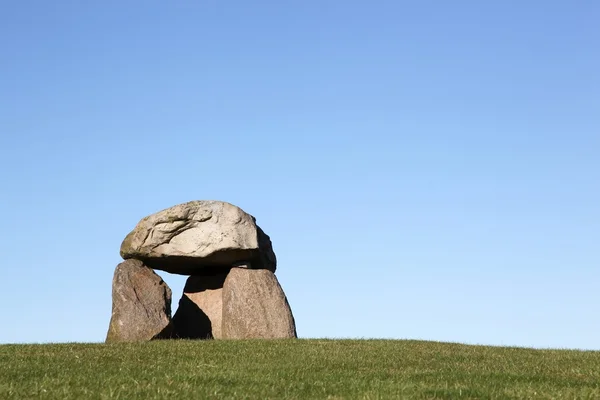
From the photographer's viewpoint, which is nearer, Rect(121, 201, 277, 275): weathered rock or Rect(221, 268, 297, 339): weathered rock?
Rect(221, 268, 297, 339): weathered rock

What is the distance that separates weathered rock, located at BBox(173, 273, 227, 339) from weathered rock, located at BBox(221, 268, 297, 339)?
5.88ft

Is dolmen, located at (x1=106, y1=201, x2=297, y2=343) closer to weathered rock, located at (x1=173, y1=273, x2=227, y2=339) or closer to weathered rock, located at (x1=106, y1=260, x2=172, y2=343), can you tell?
weathered rock, located at (x1=106, y1=260, x2=172, y2=343)

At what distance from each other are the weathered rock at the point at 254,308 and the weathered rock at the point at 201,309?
1793 millimetres

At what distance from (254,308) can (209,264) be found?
8.61ft

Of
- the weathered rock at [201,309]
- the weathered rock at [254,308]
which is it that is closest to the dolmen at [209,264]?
the weathered rock at [254,308]

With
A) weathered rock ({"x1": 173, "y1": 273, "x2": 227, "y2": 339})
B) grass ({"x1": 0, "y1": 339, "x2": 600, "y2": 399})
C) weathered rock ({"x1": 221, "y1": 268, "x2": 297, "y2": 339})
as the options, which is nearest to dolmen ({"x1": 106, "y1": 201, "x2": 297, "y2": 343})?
weathered rock ({"x1": 221, "y1": 268, "x2": 297, "y2": 339})

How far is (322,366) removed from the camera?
1884 centimetres

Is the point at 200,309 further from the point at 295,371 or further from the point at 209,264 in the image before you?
the point at 295,371

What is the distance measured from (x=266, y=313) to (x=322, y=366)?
10.0 metres

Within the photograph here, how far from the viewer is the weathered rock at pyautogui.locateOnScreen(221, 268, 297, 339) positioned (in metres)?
28.4

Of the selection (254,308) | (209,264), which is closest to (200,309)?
(209,264)

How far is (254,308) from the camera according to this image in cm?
2875

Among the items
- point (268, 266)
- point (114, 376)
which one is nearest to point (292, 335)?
point (268, 266)

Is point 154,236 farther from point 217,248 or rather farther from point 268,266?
point 268,266
